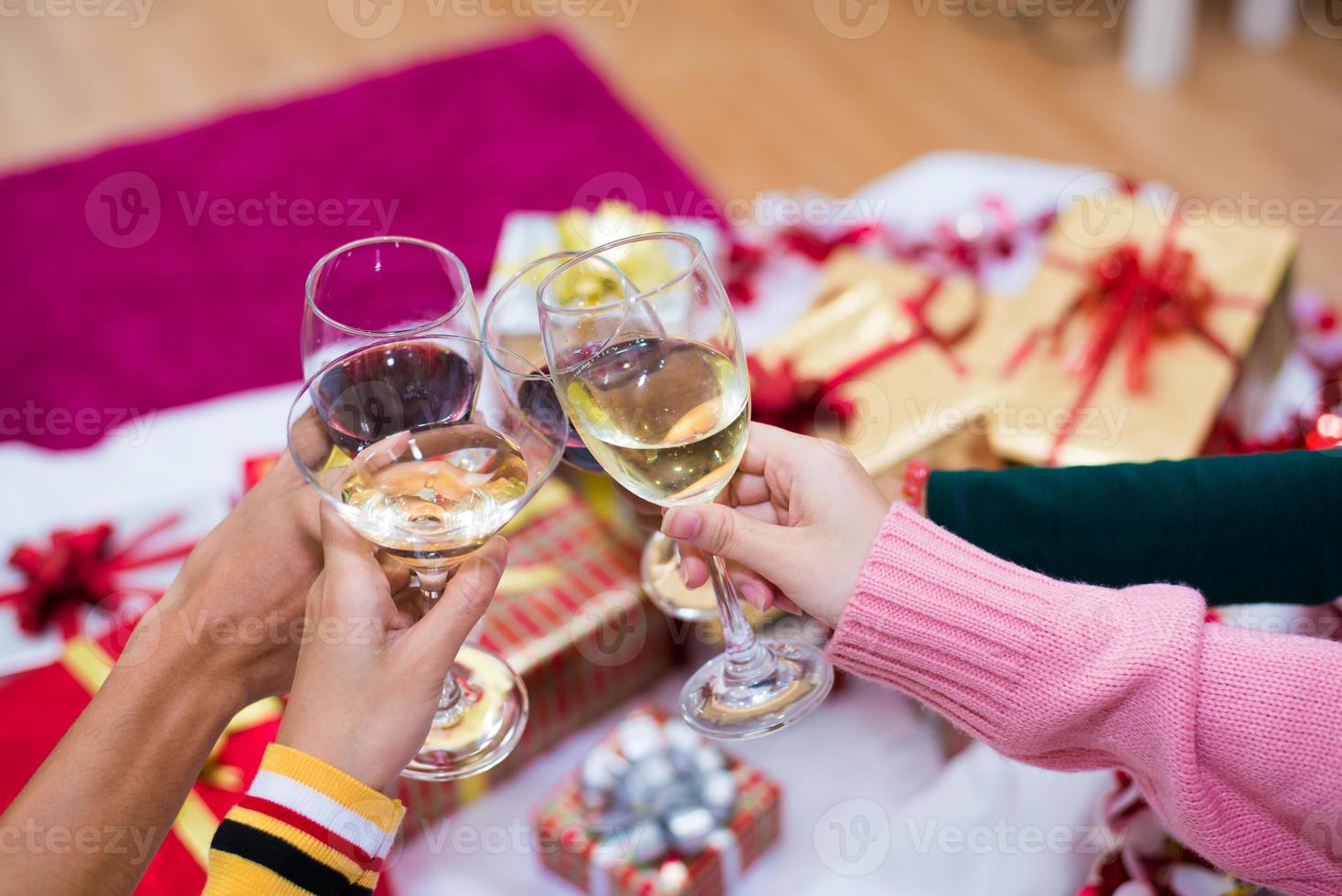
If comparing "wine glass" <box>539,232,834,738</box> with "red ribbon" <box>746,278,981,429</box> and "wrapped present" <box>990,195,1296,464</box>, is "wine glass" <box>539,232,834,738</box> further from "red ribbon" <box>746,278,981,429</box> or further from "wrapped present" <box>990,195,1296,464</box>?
"wrapped present" <box>990,195,1296,464</box>

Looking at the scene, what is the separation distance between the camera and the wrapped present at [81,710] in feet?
3.05

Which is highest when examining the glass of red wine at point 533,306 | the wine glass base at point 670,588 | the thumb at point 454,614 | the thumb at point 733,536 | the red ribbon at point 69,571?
the glass of red wine at point 533,306

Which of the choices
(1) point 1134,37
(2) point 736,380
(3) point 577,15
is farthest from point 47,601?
(1) point 1134,37

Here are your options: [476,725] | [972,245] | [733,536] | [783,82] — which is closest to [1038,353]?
[972,245]

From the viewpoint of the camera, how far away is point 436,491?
83 cm

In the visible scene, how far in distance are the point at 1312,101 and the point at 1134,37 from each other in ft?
1.27

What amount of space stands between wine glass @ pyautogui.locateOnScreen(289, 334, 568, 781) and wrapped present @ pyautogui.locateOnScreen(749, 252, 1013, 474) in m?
0.44

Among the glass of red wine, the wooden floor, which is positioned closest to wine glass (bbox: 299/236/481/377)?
the glass of red wine

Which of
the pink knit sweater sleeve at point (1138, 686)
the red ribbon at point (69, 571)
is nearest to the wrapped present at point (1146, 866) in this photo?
the pink knit sweater sleeve at point (1138, 686)

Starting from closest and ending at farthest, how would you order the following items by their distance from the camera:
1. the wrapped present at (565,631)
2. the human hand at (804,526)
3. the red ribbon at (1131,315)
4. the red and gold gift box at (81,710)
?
the human hand at (804,526), the red and gold gift box at (81,710), the wrapped present at (565,631), the red ribbon at (1131,315)

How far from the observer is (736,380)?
794 mm

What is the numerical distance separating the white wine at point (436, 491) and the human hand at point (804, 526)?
11 centimetres

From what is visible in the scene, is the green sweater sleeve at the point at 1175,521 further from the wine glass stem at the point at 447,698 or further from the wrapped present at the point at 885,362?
the wine glass stem at the point at 447,698

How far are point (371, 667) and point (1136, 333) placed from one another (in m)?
0.88
